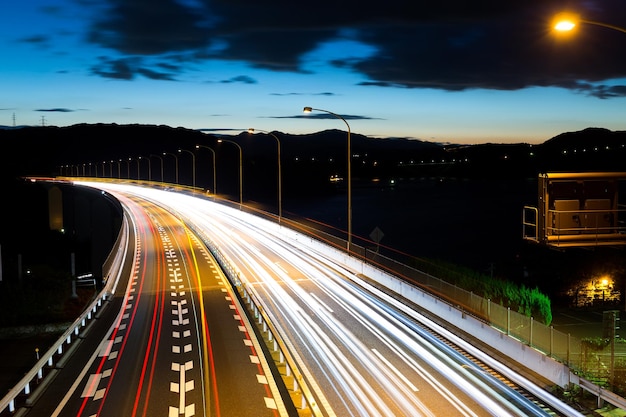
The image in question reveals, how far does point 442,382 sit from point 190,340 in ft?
35.5

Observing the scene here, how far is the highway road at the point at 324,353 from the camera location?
17578 millimetres

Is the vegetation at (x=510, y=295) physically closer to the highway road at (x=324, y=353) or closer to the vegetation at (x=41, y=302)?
the highway road at (x=324, y=353)

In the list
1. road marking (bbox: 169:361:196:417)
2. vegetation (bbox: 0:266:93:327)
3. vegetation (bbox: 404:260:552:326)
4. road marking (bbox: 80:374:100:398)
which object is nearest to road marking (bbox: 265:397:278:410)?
road marking (bbox: 169:361:196:417)

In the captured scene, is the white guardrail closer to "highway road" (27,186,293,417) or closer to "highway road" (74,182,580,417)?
"highway road" (27,186,293,417)

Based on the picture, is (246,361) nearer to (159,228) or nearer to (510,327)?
(510,327)

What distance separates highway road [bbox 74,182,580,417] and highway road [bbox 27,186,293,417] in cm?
8

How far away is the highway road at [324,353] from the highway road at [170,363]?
8 centimetres

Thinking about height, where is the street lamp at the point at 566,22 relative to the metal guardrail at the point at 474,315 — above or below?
above

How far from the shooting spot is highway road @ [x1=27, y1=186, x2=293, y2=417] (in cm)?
1784

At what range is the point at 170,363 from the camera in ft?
72.4

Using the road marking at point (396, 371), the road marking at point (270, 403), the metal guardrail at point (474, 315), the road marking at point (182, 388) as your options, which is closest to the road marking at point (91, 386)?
the metal guardrail at point (474, 315)

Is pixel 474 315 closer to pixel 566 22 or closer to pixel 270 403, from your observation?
pixel 270 403

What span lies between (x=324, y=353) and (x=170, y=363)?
5.43m

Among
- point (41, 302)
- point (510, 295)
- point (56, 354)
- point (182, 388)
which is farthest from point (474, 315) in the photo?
point (41, 302)
